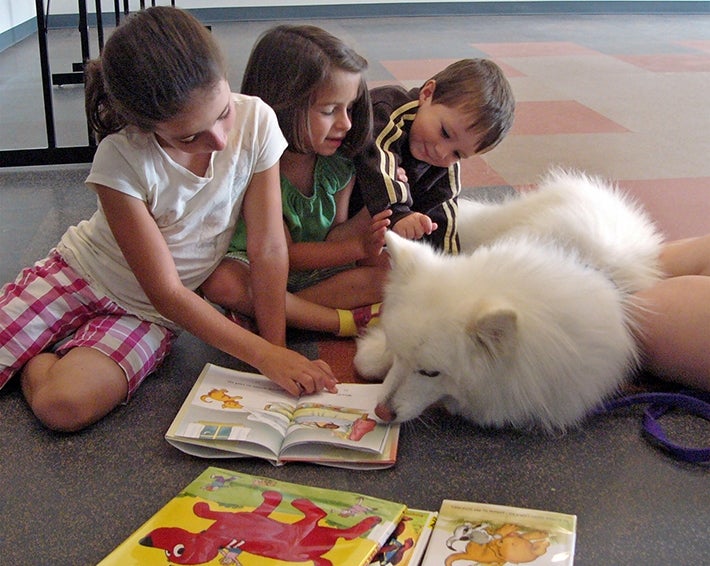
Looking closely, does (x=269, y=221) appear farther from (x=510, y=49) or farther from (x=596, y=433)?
(x=510, y=49)

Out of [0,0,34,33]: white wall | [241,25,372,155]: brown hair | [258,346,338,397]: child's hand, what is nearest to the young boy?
[241,25,372,155]: brown hair

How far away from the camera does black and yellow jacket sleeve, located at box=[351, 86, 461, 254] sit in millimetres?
1990

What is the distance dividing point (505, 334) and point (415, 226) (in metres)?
0.55

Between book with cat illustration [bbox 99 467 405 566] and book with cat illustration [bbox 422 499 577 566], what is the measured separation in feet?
0.28

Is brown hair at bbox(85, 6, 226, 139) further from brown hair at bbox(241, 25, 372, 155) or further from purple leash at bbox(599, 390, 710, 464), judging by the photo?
purple leash at bbox(599, 390, 710, 464)

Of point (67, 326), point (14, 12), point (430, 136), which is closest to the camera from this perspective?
point (67, 326)

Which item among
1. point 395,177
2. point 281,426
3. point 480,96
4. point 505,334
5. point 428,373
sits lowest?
point 281,426

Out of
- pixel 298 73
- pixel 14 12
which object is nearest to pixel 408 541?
pixel 298 73

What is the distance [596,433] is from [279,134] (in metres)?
0.96

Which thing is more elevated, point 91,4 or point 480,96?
point 480,96

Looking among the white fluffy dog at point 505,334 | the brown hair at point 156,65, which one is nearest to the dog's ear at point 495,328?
the white fluffy dog at point 505,334

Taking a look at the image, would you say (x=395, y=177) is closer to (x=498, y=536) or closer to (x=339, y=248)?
(x=339, y=248)

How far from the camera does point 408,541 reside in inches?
50.0

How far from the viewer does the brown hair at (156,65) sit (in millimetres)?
1431
